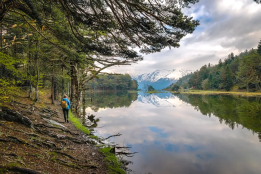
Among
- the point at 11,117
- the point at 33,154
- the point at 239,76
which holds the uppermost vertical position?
the point at 239,76

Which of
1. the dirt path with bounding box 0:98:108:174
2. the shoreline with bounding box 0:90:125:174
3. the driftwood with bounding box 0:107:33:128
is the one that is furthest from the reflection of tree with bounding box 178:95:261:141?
the driftwood with bounding box 0:107:33:128

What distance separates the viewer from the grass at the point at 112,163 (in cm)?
543

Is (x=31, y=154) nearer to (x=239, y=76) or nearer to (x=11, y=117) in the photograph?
(x=11, y=117)

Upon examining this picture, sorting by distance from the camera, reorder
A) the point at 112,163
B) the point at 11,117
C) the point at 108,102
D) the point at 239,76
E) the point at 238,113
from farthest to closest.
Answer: the point at 239,76 → the point at 108,102 → the point at 238,113 → the point at 112,163 → the point at 11,117

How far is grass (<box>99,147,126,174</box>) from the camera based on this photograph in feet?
17.8

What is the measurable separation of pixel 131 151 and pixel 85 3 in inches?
295

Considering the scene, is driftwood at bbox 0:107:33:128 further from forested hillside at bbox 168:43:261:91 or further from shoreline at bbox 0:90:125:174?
forested hillside at bbox 168:43:261:91

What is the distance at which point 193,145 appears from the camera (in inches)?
385

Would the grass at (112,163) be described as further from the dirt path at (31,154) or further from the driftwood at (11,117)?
the driftwood at (11,117)

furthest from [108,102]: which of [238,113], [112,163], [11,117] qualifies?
[11,117]

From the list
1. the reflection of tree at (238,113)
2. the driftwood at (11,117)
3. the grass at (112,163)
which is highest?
the driftwood at (11,117)

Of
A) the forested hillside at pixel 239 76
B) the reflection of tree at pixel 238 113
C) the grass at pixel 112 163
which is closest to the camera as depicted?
the grass at pixel 112 163

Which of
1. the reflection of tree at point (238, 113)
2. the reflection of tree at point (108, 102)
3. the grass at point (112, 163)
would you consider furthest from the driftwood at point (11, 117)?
the reflection of tree at point (108, 102)

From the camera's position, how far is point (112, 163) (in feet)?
19.7
